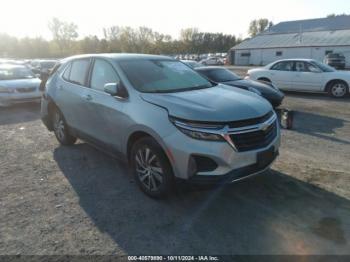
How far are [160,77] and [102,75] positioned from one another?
916 millimetres

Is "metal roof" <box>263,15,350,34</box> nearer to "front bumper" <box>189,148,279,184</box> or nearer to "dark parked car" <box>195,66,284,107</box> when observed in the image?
"dark parked car" <box>195,66,284,107</box>

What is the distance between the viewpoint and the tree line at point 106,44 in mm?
69250

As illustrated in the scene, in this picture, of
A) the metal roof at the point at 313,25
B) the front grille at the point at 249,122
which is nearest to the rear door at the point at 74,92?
the front grille at the point at 249,122

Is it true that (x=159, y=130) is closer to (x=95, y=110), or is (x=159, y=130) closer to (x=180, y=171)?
(x=180, y=171)

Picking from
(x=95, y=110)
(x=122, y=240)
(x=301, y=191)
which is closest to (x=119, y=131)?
(x=95, y=110)

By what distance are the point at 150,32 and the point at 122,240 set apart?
8065 cm

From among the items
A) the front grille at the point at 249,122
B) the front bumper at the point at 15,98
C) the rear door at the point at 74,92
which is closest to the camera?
the front grille at the point at 249,122

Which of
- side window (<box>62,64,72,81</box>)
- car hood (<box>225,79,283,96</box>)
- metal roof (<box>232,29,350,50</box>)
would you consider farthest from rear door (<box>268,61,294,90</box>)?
metal roof (<box>232,29,350,50</box>)

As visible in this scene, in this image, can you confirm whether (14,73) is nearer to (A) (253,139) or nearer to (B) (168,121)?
(B) (168,121)

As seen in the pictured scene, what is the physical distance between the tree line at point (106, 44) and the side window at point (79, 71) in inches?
2505

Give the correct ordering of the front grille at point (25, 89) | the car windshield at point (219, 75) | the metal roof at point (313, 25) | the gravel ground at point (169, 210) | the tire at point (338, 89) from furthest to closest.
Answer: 1. the metal roof at point (313, 25)
2. the tire at point (338, 89)
3. the front grille at point (25, 89)
4. the car windshield at point (219, 75)
5. the gravel ground at point (169, 210)

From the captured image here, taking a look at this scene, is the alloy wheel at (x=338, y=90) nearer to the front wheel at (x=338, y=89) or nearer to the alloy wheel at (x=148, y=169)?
the front wheel at (x=338, y=89)

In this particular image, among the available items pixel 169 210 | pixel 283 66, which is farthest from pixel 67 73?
pixel 283 66

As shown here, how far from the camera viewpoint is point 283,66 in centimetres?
1312
